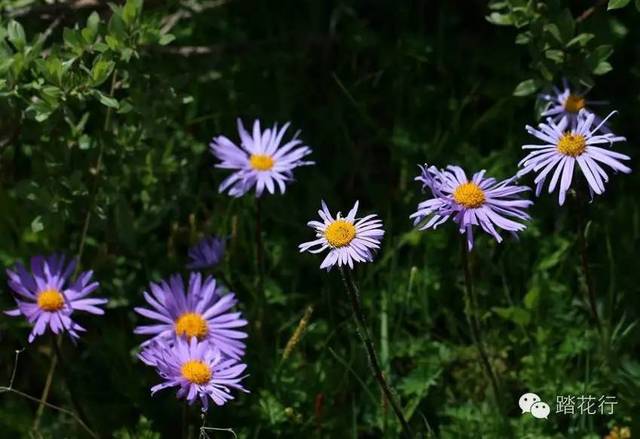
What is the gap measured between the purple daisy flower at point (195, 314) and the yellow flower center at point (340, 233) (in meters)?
0.42

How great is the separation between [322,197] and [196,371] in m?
0.96

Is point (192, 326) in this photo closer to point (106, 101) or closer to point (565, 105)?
point (106, 101)

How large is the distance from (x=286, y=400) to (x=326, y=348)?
21cm

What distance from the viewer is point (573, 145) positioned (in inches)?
90.7

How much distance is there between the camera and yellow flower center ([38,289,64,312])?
2.53m

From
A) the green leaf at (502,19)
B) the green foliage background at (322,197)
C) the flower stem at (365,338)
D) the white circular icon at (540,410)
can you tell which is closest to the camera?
the flower stem at (365,338)

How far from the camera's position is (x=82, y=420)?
2.62 meters

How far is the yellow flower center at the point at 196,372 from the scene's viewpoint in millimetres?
2283

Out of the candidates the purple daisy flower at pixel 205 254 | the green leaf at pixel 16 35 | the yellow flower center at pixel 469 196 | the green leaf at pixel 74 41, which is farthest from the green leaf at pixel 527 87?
the green leaf at pixel 16 35

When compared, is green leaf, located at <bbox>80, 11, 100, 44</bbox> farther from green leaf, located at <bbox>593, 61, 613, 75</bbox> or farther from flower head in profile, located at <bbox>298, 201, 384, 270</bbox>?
green leaf, located at <bbox>593, 61, 613, 75</bbox>

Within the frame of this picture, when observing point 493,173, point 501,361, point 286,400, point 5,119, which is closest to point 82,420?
point 286,400

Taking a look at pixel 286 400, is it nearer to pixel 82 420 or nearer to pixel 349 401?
pixel 349 401

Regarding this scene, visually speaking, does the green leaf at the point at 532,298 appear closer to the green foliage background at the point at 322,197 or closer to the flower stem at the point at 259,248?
the green foliage background at the point at 322,197

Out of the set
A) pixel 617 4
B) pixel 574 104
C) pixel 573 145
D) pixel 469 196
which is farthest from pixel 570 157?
pixel 574 104
